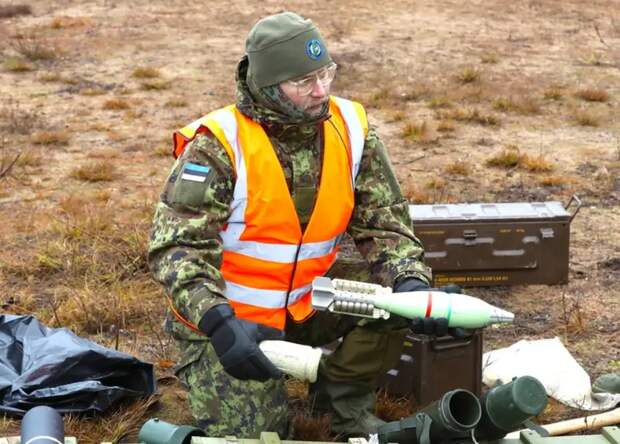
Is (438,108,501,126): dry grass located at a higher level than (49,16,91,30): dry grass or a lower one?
higher

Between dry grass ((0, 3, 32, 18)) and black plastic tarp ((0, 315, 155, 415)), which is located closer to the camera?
black plastic tarp ((0, 315, 155, 415))

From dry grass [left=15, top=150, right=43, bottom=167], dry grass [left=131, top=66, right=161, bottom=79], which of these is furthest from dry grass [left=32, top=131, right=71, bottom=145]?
dry grass [left=131, top=66, right=161, bottom=79]

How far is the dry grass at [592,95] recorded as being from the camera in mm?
10562

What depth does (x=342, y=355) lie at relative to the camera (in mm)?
4574

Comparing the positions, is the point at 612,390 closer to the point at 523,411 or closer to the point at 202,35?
the point at 523,411

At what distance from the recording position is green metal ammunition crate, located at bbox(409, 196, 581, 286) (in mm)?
6012

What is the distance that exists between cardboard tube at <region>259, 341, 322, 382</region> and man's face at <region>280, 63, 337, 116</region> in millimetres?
983

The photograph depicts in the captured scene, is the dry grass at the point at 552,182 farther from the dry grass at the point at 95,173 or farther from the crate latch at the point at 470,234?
the dry grass at the point at 95,173

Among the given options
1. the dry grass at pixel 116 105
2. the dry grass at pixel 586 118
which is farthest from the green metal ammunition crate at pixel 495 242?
the dry grass at pixel 116 105

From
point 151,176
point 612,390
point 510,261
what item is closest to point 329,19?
point 151,176

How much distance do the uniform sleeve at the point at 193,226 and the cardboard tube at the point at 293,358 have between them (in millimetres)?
269

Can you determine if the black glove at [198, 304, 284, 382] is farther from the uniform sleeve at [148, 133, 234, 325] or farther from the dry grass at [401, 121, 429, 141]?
the dry grass at [401, 121, 429, 141]

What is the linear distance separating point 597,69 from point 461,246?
639 centimetres

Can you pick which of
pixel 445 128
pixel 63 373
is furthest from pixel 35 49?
pixel 63 373
